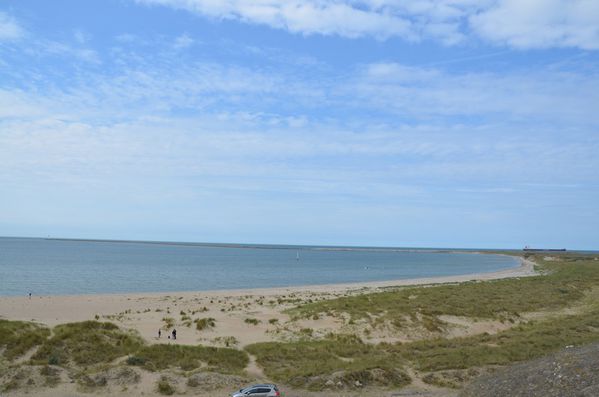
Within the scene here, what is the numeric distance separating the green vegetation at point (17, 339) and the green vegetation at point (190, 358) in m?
5.85

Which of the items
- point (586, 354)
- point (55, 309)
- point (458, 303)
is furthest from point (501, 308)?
point (55, 309)

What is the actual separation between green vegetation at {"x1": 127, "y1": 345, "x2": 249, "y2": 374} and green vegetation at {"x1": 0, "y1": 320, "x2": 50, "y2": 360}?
19.2 feet

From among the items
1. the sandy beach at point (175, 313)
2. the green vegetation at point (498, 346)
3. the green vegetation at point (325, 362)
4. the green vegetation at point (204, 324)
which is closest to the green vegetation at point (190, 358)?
the green vegetation at point (325, 362)

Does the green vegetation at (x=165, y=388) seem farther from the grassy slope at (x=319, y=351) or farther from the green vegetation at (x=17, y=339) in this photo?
the green vegetation at (x=17, y=339)

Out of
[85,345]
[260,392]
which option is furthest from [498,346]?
[85,345]

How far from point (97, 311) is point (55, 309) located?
16.1ft

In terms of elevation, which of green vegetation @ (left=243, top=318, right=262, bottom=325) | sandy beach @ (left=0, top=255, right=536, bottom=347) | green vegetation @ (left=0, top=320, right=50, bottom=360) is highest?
green vegetation @ (left=0, top=320, right=50, bottom=360)

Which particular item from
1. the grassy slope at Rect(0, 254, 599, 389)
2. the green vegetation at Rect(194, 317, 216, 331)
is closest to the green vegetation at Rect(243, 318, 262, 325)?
the green vegetation at Rect(194, 317, 216, 331)

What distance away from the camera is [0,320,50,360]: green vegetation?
27438 millimetres

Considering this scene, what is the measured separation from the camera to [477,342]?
33.5m

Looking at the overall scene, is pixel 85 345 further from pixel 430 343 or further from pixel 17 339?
pixel 430 343

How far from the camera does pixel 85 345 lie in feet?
95.5

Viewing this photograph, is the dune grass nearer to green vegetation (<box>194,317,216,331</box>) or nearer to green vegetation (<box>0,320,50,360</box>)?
green vegetation (<box>194,317,216,331</box>)

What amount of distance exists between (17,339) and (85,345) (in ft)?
11.8
